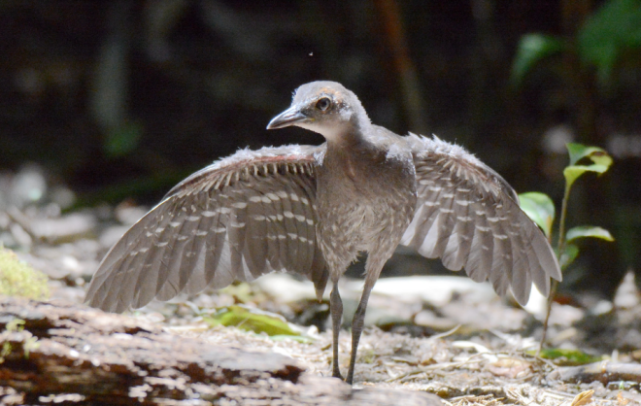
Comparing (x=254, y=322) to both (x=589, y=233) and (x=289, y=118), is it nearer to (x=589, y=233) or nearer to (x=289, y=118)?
(x=289, y=118)

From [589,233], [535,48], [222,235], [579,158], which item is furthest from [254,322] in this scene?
[535,48]

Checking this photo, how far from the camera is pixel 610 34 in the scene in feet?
19.7

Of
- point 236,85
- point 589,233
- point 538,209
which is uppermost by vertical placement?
point 236,85

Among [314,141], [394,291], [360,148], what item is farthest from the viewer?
[314,141]

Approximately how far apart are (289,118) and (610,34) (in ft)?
12.5

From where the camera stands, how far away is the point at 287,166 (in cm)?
402

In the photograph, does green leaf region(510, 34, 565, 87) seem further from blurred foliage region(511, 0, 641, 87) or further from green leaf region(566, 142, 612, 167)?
green leaf region(566, 142, 612, 167)

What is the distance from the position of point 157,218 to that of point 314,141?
4.57 meters

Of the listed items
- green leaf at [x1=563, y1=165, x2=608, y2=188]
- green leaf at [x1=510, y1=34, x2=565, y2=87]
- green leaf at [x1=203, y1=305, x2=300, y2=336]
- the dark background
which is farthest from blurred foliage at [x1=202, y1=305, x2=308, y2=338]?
the dark background

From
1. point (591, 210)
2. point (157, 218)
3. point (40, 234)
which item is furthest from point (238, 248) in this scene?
point (591, 210)

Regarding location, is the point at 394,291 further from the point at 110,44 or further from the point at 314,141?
the point at 110,44

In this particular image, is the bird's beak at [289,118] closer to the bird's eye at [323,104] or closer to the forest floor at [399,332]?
the bird's eye at [323,104]

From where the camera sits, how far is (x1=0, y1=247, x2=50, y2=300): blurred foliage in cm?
379

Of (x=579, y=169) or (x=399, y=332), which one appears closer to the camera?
(x=579, y=169)
